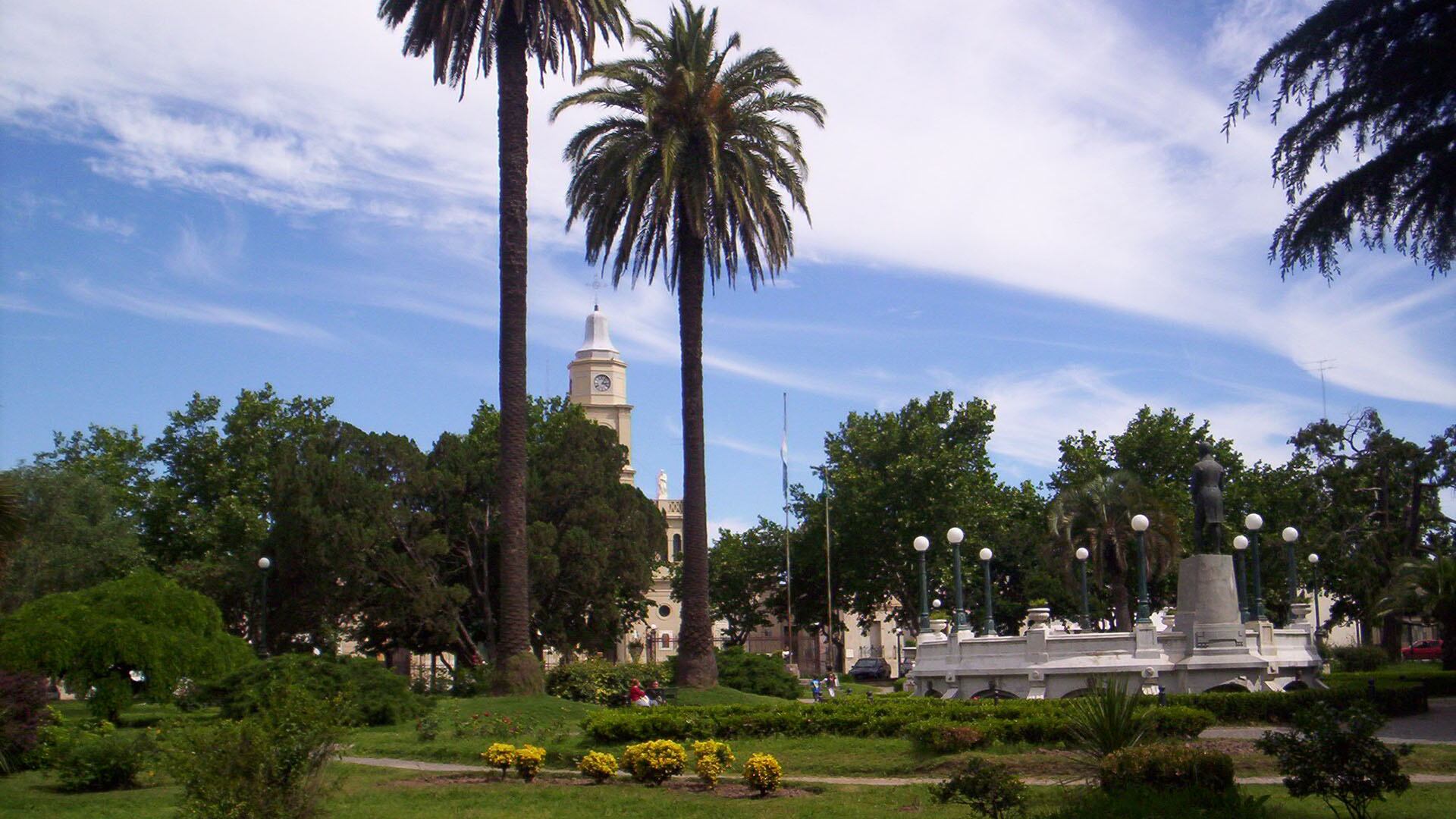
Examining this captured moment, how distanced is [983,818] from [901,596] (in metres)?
50.3

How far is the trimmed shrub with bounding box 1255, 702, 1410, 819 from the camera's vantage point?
1176 centimetres

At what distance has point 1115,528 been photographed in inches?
1914

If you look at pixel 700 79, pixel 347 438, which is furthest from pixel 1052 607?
pixel 700 79

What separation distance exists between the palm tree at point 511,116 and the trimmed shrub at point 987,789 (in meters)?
17.8

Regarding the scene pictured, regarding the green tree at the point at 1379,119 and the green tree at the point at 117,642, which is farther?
the green tree at the point at 117,642

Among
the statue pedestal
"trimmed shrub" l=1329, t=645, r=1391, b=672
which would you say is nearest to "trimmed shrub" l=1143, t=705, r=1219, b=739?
the statue pedestal

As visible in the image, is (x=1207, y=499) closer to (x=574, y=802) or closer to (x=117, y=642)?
(x=574, y=802)

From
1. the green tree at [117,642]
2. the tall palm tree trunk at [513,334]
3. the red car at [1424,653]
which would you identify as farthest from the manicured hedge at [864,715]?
the red car at [1424,653]

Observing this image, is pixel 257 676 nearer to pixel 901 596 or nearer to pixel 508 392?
pixel 508 392

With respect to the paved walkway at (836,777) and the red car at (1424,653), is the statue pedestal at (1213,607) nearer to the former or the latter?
the paved walkway at (836,777)

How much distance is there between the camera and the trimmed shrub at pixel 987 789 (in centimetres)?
1291

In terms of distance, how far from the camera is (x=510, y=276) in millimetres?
30625

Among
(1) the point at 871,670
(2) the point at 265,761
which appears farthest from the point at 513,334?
(1) the point at 871,670

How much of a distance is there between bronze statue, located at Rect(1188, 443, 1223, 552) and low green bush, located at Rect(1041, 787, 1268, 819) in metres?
17.6
